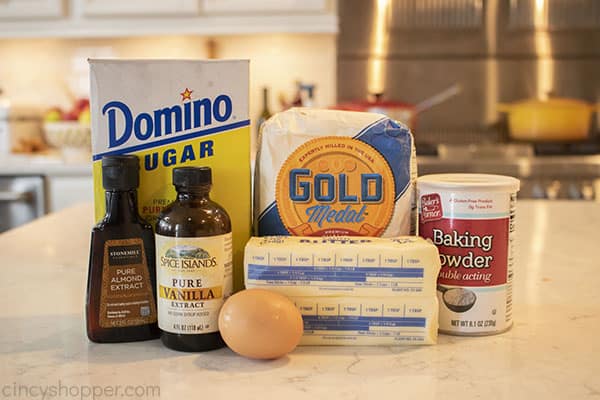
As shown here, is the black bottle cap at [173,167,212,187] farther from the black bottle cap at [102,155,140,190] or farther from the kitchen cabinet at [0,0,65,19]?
the kitchen cabinet at [0,0,65,19]

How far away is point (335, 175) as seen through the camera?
30.3 inches

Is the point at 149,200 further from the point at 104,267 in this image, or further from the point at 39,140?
the point at 39,140

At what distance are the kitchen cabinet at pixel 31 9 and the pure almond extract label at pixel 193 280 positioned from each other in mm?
2457

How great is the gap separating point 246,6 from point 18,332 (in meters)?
2.24

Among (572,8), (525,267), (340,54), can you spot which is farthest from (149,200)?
(572,8)

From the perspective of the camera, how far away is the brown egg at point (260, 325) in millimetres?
646

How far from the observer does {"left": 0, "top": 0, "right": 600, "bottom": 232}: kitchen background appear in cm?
260

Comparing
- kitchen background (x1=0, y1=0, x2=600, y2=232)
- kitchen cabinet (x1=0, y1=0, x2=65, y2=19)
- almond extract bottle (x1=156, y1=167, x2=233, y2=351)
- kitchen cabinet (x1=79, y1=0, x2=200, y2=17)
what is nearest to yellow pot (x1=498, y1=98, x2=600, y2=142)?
kitchen background (x1=0, y1=0, x2=600, y2=232)

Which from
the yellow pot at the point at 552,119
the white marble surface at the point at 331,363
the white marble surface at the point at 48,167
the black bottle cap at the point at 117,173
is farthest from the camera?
the yellow pot at the point at 552,119

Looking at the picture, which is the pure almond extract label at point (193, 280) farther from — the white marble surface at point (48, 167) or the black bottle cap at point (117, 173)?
the white marble surface at point (48, 167)

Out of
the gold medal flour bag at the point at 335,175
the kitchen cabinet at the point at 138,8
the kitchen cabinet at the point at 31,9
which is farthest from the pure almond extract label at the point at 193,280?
the kitchen cabinet at the point at 31,9

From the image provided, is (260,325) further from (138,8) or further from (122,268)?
(138,8)

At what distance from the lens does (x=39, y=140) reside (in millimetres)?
3086

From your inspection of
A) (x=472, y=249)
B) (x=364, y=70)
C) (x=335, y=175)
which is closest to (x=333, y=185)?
(x=335, y=175)
